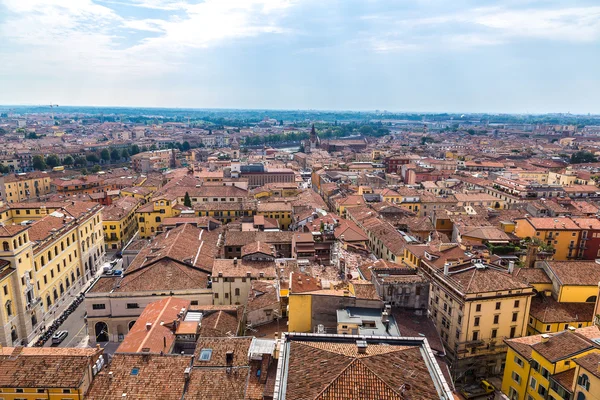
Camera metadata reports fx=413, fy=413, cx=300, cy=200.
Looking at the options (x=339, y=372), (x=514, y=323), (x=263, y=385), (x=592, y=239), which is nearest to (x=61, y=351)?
(x=263, y=385)

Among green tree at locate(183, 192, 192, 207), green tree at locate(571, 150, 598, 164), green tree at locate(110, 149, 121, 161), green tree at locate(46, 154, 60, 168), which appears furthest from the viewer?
→ green tree at locate(110, 149, 121, 161)

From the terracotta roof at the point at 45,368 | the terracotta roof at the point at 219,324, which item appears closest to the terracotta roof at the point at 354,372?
the terracotta roof at the point at 219,324

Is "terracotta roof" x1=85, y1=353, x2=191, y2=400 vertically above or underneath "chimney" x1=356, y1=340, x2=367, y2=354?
underneath

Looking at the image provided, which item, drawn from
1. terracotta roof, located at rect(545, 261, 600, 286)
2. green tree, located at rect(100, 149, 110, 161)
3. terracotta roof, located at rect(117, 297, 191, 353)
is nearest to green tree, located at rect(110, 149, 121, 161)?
green tree, located at rect(100, 149, 110, 161)

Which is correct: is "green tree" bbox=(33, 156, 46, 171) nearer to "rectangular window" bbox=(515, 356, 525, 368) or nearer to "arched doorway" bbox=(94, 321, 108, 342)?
"arched doorway" bbox=(94, 321, 108, 342)

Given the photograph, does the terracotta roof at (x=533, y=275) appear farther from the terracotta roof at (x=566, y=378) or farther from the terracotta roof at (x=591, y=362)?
the terracotta roof at (x=591, y=362)

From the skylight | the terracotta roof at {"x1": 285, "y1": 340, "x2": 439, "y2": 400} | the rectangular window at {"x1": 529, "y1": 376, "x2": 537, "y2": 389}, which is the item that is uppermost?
the terracotta roof at {"x1": 285, "y1": 340, "x2": 439, "y2": 400}

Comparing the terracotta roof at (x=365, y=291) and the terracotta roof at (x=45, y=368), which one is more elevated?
the terracotta roof at (x=365, y=291)

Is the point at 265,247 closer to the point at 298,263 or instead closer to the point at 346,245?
the point at 298,263
